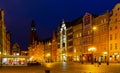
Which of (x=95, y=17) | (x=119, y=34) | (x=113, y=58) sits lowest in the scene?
(x=113, y=58)

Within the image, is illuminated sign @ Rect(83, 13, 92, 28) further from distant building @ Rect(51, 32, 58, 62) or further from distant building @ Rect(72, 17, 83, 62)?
distant building @ Rect(51, 32, 58, 62)

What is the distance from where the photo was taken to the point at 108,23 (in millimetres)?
108688

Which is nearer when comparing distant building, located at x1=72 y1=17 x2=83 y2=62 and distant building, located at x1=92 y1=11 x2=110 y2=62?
distant building, located at x1=92 y1=11 x2=110 y2=62

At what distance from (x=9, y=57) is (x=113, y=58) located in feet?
125

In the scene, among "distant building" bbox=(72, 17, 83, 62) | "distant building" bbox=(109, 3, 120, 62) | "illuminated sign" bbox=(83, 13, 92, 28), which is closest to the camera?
"distant building" bbox=(109, 3, 120, 62)

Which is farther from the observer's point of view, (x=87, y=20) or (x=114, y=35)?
(x=87, y=20)

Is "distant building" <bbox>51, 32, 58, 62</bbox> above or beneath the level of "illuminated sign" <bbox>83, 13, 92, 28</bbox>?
beneath

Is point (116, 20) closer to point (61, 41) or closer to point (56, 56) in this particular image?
point (61, 41)

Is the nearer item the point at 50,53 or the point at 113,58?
the point at 113,58

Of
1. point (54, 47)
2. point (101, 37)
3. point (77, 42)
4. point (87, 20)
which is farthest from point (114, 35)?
point (54, 47)

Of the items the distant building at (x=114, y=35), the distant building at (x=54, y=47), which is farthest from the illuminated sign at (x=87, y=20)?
the distant building at (x=54, y=47)

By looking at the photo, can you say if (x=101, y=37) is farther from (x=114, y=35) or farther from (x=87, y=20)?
(x=87, y=20)

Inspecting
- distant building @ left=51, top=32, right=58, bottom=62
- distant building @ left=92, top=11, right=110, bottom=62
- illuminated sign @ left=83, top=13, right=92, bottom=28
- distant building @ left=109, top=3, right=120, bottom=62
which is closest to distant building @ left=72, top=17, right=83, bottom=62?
illuminated sign @ left=83, top=13, right=92, bottom=28

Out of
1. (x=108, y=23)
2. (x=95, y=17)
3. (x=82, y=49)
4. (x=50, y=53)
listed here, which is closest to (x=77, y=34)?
(x=82, y=49)
